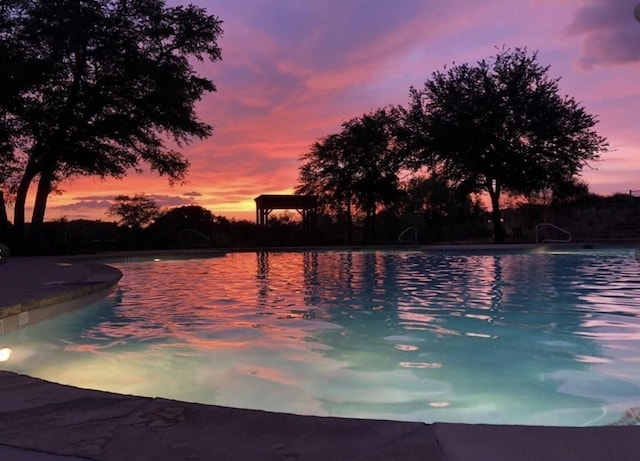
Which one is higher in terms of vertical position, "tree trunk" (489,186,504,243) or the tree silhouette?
the tree silhouette

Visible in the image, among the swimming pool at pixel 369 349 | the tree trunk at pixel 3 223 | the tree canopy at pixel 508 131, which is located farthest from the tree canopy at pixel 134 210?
the swimming pool at pixel 369 349

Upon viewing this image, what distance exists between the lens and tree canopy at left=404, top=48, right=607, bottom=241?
1056 inches

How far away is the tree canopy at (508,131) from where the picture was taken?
26828 millimetres

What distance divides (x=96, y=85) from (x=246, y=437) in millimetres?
20234

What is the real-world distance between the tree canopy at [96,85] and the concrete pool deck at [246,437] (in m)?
18.0

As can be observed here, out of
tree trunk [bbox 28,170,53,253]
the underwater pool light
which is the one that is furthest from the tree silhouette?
the underwater pool light

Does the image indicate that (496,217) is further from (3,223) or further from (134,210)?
(3,223)

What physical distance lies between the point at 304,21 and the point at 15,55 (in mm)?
10121

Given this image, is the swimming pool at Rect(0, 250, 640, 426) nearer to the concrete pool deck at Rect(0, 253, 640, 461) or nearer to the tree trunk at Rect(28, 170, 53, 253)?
the concrete pool deck at Rect(0, 253, 640, 461)

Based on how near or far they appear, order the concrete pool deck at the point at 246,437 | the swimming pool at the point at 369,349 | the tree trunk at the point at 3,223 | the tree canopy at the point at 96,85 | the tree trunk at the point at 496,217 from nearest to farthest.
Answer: the concrete pool deck at the point at 246,437 → the swimming pool at the point at 369,349 → the tree canopy at the point at 96,85 → the tree trunk at the point at 3,223 → the tree trunk at the point at 496,217

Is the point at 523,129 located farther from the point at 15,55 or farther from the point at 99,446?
the point at 99,446

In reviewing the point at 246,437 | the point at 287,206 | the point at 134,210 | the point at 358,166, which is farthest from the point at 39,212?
the point at 246,437

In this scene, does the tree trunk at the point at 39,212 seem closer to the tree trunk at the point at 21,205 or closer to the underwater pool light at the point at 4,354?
the tree trunk at the point at 21,205

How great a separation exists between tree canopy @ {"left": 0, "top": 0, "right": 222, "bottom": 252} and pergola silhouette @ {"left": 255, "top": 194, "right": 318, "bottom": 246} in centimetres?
603
